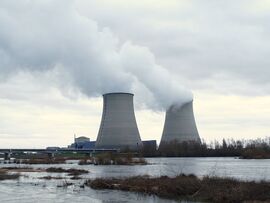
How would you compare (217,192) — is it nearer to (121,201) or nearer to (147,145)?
(121,201)

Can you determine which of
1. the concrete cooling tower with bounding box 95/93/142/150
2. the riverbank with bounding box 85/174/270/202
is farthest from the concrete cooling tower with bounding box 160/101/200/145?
the riverbank with bounding box 85/174/270/202

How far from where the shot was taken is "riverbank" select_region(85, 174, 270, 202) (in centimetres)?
1460

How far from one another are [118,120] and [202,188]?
36.4m

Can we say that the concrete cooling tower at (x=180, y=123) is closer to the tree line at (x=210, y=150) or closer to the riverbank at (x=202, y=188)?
the tree line at (x=210, y=150)

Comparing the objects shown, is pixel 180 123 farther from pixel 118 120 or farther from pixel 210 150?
pixel 210 150

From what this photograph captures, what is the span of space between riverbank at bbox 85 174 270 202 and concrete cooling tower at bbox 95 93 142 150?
3084 centimetres

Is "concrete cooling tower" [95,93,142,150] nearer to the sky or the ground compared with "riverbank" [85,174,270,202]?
nearer to the sky

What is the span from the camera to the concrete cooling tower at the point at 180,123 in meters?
57.4

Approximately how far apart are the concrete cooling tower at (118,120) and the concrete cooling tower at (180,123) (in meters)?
4.44

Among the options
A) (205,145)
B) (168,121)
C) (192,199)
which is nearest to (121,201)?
(192,199)

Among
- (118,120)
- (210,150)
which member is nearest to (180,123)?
(118,120)

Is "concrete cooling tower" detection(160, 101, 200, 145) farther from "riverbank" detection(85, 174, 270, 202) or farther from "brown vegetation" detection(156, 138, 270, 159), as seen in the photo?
"riverbank" detection(85, 174, 270, 202)

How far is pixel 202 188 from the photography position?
16.5 m

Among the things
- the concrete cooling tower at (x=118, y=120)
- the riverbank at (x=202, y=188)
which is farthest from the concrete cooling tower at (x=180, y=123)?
the riverbank at (x=202, y=188)
